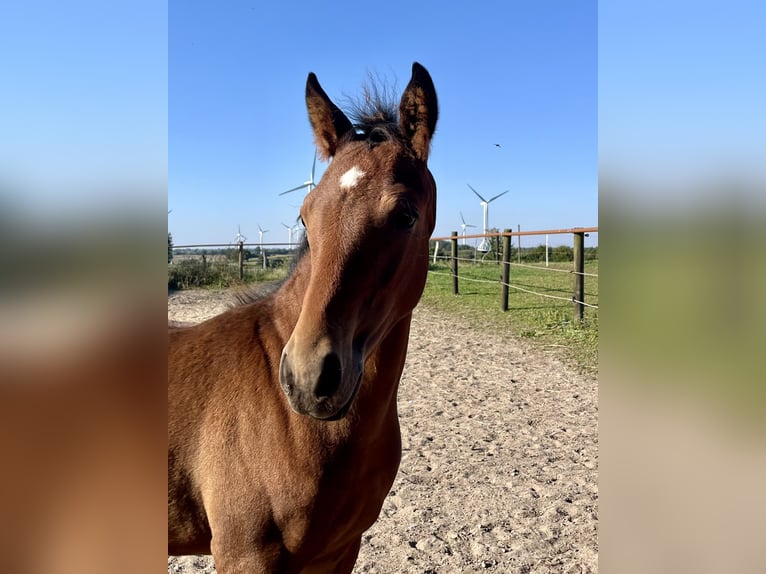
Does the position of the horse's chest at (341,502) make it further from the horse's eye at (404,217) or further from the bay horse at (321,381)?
the horse's eye at (404,217)

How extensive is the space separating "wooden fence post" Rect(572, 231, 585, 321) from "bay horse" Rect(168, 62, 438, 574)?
24.1 feet

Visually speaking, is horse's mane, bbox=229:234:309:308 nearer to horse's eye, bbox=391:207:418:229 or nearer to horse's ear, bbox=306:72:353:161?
horse's ear, bbox=306:72:353:161

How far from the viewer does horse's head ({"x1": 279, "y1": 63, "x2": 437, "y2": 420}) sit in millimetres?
1367

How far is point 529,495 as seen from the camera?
366 cm

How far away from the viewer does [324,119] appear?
204 cm

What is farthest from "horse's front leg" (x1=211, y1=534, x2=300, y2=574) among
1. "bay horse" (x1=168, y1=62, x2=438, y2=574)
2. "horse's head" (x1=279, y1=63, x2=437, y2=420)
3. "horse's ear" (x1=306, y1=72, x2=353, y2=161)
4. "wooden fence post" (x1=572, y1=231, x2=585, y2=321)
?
"wooden fence post" (x1=572, y1=231, x2=585, y2=321)

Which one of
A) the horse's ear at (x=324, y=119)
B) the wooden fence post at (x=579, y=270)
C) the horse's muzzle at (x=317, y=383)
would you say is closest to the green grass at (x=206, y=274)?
the wooden fence post at (x=579, y=270)

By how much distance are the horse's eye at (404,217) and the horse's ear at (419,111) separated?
355mm

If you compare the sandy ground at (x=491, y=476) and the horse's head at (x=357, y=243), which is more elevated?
the horse's head at (x=357, y=243)

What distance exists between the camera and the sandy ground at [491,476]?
299 centimetres

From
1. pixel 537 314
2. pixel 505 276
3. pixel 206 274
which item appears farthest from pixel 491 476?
pixel 206 274
